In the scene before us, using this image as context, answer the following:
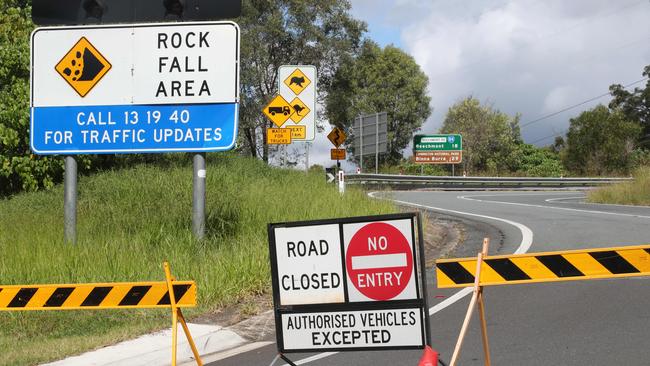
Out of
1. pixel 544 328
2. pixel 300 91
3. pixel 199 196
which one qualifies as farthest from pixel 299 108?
pixel 544 328

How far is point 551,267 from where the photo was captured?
4.68m

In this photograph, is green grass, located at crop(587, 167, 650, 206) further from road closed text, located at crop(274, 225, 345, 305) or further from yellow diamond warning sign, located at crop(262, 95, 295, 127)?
road closed text, located at crop(274, 225, 345, 305)

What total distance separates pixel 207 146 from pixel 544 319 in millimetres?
5029

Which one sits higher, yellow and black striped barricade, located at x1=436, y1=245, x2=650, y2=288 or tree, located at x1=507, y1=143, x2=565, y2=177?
tree, located at x1=507, y1=143, x2=565, y2=177

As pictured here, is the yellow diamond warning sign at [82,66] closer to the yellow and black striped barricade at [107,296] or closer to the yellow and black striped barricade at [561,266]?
the yellow and black striped barricade at [107,296]

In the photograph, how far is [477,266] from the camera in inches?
187

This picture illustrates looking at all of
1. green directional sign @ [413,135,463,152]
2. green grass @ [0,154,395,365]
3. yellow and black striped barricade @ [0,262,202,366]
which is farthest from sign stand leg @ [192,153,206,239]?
green directional sign @ [413,135,463,152]

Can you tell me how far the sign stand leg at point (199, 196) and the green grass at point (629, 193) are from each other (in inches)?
757

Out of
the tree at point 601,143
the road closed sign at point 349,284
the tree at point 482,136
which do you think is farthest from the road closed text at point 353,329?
the tree at point 482,136

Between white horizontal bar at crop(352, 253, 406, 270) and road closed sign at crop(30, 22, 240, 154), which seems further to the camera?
road closed sign at crop(30, 22, 240, 154)

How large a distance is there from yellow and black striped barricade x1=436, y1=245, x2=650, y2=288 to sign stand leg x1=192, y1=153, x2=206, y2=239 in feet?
21.2

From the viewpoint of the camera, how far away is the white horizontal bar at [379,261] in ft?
15.8

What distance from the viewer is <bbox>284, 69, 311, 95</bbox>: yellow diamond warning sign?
57.5 ft

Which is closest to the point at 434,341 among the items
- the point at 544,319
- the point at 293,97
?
the point at 544,319
